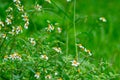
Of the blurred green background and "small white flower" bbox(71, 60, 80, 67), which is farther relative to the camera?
the blurred green background

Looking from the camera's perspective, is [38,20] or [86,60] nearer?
[86,60]

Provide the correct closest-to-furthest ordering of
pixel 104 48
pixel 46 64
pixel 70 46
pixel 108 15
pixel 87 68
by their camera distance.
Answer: pixel 46 64
pixel 87 68
pixel 70 46
pixel 104 48
pixel 108 15

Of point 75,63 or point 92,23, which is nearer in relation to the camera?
point 75,63

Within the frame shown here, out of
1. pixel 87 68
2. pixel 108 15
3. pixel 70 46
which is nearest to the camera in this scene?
pixel 87 68

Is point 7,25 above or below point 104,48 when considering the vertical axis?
above

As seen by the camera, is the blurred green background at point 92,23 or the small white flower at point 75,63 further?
the blurred green background at point 92,23

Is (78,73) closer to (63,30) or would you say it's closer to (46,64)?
(46,64)

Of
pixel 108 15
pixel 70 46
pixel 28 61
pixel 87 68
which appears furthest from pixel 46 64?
pixel 108 15
